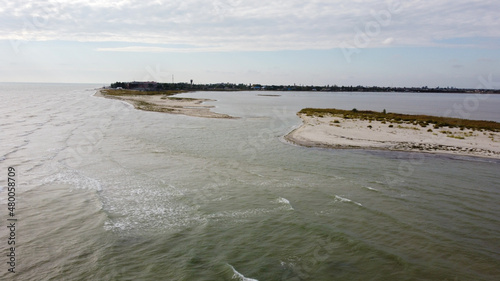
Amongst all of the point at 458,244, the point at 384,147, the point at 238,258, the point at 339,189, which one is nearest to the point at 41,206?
the point at 238,258

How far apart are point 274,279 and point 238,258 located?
6.00 ft

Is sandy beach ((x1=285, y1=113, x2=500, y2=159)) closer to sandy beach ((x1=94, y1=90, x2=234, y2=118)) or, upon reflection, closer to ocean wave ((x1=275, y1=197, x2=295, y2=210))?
ocean wave ((x1=275, y1=197, x2=295, y2=210))

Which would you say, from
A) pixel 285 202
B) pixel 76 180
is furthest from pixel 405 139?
pixel 76 180

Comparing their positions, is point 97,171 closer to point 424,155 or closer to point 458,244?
point 458,244

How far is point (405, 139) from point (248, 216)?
2987cm

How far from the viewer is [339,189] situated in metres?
20.0

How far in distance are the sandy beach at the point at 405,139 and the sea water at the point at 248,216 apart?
14.7 ft

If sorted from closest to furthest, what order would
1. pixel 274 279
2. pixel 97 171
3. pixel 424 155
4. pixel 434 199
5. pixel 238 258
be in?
1. pixel 274 279
2. pixel 238 258
3. pixel 434 199
4. pixel 97 171
5. pixel 424 155

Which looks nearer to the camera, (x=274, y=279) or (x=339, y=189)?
(x=274, y=279)

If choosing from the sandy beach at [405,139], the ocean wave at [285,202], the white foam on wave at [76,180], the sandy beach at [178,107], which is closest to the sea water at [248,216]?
the white foam on wave at [76,180]

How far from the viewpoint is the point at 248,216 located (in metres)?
15.6

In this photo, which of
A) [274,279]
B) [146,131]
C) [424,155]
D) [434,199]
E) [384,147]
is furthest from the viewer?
[146,131]

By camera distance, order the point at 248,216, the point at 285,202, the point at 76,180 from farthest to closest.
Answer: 1. the point at 76,180
2. the point at 285,202
3. the point at 248,216

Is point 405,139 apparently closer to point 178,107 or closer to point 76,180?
point 76,180
